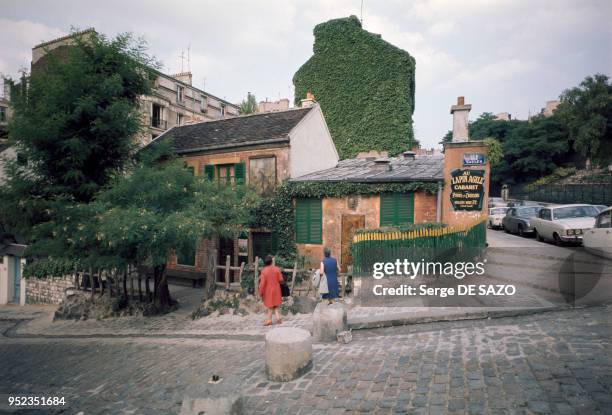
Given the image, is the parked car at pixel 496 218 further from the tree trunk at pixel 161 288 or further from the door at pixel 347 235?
the tree trunk at pixel 161 288

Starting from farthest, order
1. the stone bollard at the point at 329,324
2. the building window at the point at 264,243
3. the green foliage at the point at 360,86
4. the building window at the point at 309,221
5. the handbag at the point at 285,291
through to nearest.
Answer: the green foliage at the point at 360,86 < the building window at the point at 264,243 < the building window at the point at 309,221 < the handbag at the point at 285,291 < the stone bollard at the point at 329,324

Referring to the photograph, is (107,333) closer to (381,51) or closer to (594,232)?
(594,232)

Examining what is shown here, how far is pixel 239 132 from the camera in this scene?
18.4 meters

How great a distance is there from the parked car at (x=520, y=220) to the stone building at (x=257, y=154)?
33.4ft

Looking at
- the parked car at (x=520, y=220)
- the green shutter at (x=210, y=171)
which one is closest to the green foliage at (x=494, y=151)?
the parked car at (x=520, y=220)

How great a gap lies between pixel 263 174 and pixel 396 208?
627 centimetres

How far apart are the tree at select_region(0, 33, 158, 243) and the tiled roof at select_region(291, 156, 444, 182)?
7.72 meters

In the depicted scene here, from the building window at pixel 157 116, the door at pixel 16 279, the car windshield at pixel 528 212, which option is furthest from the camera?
the building window at pixel 157 116

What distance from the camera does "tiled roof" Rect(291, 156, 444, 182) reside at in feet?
48.0

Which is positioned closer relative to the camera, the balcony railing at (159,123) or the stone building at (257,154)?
the stone building at (257,154)

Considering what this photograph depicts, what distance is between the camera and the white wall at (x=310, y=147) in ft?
54.8

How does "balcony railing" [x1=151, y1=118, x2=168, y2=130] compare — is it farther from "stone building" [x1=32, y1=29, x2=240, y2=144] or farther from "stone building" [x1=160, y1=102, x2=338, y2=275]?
"stone building" [x1=160, y1=102, x2=338, y2=275]

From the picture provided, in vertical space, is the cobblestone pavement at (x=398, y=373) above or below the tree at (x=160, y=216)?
below

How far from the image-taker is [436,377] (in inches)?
207
